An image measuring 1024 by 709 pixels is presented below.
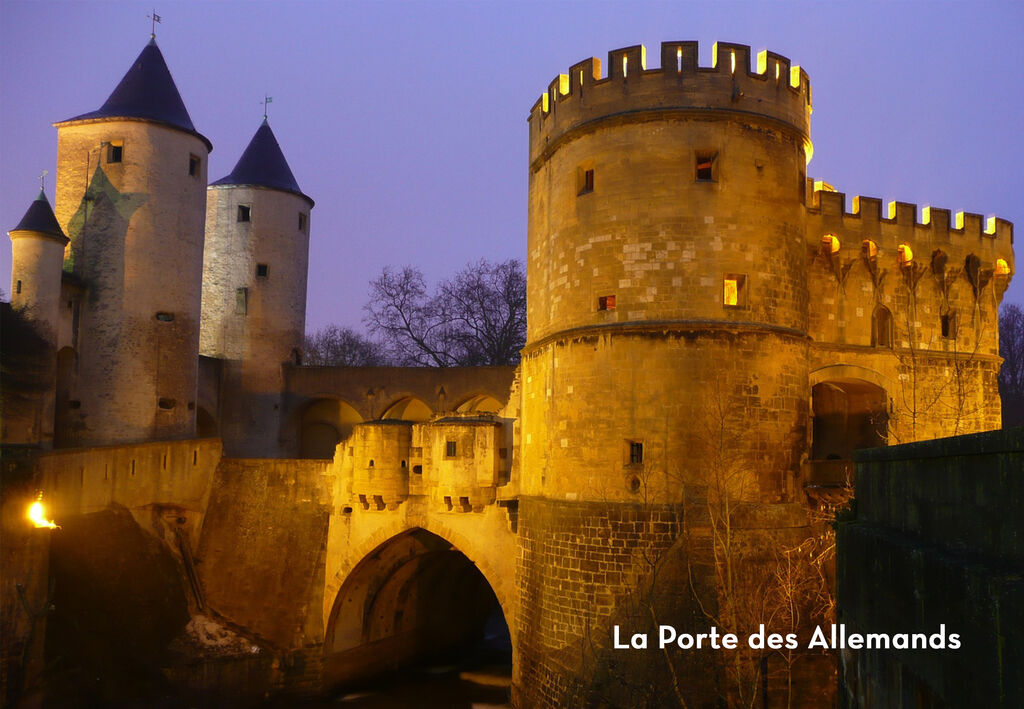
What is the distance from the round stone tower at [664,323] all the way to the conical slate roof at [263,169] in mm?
15944

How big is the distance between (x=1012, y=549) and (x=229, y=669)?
1741 centimetres

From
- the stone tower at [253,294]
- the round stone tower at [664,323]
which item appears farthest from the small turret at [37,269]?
the round stone tower at [664,323]

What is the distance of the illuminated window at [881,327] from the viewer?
16750 millimetres

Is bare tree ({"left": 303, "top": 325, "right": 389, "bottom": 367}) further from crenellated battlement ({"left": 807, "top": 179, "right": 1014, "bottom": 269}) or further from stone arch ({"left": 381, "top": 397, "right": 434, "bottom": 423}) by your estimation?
crenellated battlement ({"left": 807, "top": 179, "right": 1014, "bottom": 269})

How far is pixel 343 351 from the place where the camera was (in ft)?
176

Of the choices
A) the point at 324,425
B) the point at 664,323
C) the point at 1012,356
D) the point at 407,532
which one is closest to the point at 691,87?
the point at 664,323

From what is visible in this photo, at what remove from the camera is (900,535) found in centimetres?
646

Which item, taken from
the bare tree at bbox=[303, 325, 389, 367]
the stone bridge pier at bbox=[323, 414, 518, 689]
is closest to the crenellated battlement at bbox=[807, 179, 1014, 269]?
the stone bridge pier at bbox=[323, 414, 518, 689]

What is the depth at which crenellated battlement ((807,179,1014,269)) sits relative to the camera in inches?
652

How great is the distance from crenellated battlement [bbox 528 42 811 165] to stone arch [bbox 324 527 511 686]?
908cm

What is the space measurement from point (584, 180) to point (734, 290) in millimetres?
3249

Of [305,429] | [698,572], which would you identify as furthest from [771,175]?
[305,429]

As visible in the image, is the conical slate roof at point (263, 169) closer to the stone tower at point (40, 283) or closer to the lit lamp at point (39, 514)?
the stone tower at point (40, 283)

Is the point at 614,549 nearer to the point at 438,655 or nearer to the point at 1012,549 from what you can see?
the point at 1012,549
